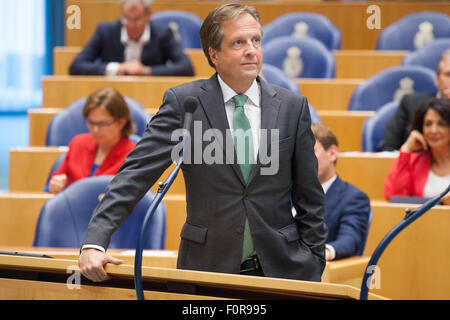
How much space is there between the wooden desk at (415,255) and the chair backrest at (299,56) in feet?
4.59

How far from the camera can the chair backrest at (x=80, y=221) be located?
1990 millimetres

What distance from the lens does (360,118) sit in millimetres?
2902

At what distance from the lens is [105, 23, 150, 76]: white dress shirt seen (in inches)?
128

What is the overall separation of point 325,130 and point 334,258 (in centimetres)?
37

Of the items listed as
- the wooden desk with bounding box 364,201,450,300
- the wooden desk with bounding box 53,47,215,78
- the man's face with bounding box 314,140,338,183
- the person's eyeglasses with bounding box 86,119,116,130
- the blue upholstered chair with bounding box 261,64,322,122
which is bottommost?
the wooden desk with bounding box 364,201,450,300

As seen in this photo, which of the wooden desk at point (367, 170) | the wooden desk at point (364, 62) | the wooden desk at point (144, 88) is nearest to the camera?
the wooden desk at point (367, 170)

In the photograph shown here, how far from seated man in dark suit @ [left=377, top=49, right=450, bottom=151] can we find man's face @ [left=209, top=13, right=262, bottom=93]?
155 cm

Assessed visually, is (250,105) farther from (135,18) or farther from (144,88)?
(135,18)

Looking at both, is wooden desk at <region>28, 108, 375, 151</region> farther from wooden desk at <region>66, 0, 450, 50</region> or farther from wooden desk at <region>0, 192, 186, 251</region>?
wooden desk at <region>66, 0, 450, 50</region>

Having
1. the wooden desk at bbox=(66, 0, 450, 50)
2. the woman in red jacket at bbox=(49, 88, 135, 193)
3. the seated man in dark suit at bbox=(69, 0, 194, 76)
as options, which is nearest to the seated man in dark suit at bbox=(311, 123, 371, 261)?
the woman in red jacket at bbox=(49, 88, 135, 193)

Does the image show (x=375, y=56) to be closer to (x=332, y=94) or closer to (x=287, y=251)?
(x=332, y=94)
